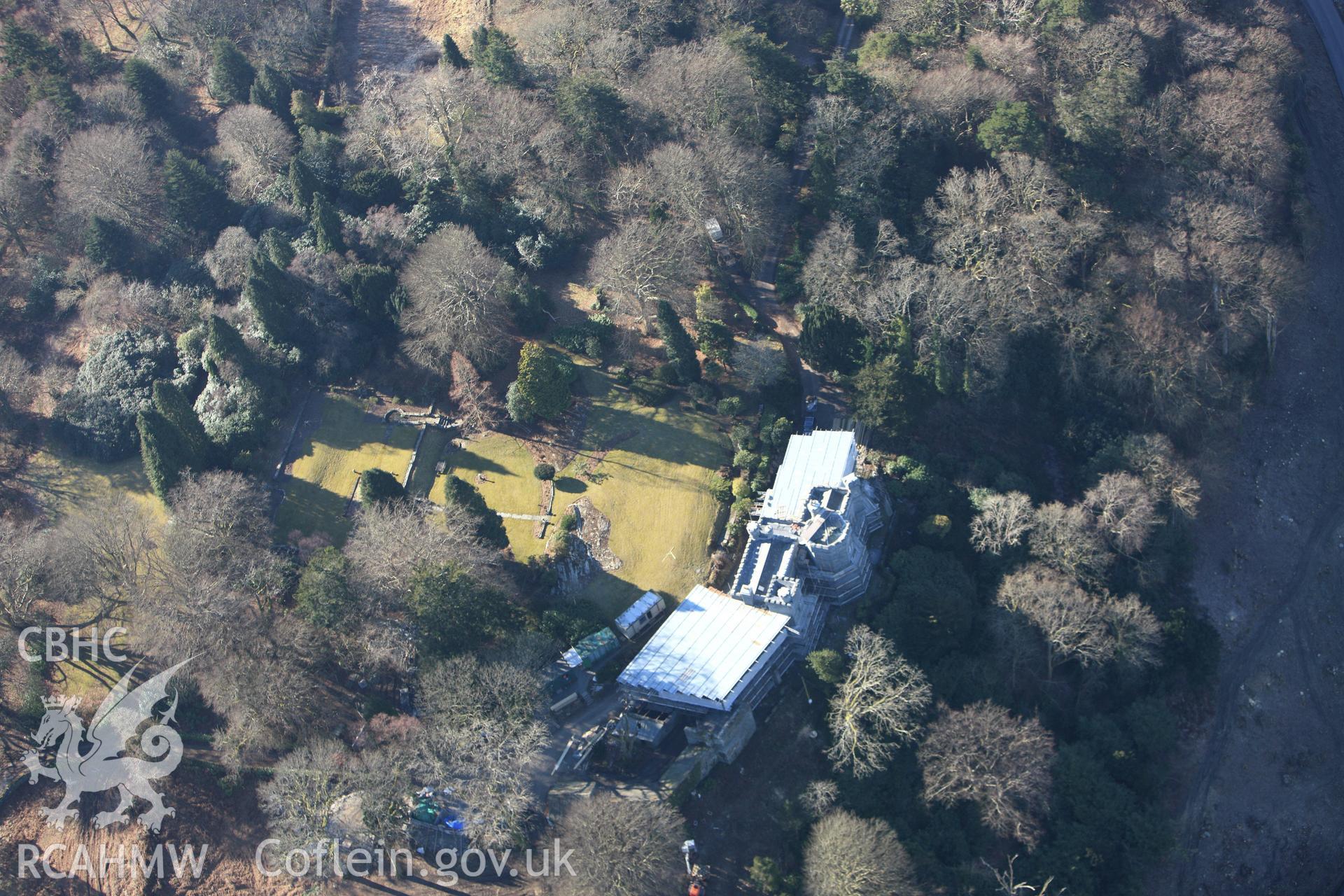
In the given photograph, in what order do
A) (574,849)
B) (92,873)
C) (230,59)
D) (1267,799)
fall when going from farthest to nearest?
(230,59)
(1267,799)
(92,873)
(574,849)

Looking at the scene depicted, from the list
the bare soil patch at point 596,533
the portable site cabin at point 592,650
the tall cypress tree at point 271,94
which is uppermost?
the tall cypress tree at point 271,94

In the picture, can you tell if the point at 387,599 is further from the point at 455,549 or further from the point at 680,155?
the point at 680,155

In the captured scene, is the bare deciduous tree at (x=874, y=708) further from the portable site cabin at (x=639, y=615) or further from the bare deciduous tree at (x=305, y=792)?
the bare deciduous tree at (x=305, y=792)

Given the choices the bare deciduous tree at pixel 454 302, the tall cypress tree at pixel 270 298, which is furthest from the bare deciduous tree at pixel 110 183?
the bare deciduous tree at pixel 454 302

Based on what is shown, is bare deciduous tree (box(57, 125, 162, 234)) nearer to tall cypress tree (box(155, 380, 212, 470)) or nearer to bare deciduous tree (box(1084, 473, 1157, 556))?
tall cypress tree (box(155, 380, 212, 470))

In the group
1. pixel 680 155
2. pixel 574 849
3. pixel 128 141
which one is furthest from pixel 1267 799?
pixel 128 141

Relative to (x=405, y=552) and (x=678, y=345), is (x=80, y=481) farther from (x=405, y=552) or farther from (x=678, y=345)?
(x=678, y=345)
